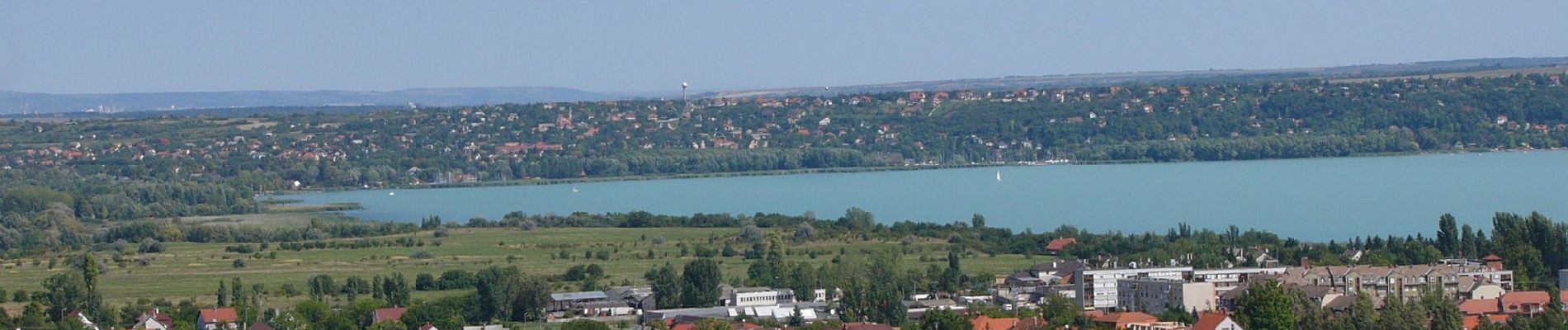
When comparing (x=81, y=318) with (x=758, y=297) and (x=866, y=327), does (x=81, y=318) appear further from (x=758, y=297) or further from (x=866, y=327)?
(x=866, y=327)

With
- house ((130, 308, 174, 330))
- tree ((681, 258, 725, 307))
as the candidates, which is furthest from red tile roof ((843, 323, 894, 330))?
house ((130, 308, 174, 330))

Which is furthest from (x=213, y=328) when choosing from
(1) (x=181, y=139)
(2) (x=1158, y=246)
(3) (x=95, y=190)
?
(1) (x=181, y=139)

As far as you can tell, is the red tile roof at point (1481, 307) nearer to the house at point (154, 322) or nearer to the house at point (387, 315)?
the house at point (387, 315)

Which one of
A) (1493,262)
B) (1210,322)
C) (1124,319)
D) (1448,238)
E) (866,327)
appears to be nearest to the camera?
(1210,322)

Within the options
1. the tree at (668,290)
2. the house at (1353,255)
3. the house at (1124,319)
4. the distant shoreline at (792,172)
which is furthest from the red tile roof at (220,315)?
the distant shoreline at (792,172)

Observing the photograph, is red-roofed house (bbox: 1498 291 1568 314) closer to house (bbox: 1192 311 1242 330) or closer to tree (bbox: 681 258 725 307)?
house (bbox: 1192 311 1242 330)

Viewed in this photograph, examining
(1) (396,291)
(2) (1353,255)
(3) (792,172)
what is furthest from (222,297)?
(3) (792,172)
